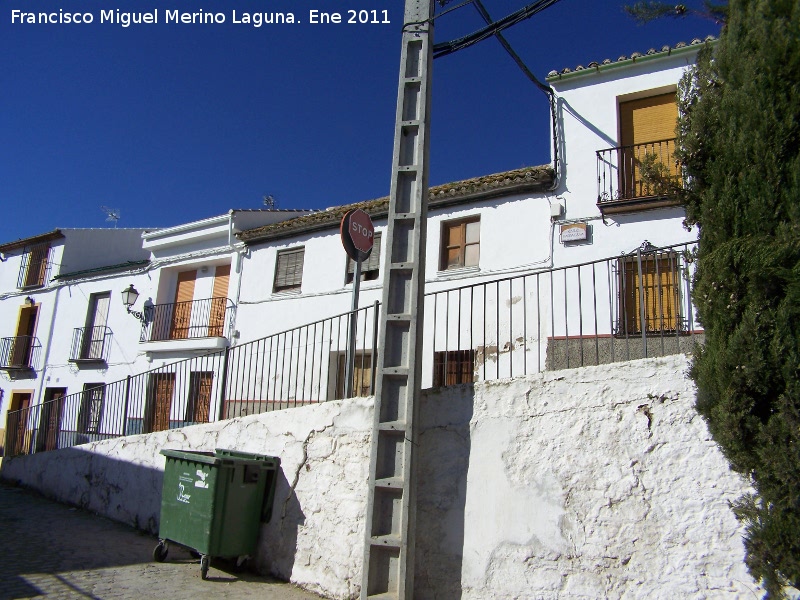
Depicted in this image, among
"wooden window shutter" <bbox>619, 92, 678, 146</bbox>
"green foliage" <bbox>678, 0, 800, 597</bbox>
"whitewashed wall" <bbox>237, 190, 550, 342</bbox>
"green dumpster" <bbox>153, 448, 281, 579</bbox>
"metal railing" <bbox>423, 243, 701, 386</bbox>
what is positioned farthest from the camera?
"whitewashed wall" <bbox>237, 190, 550, 342</bbox>

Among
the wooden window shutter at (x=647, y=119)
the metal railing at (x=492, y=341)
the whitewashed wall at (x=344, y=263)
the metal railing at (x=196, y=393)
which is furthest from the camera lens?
the whitewashed wall at (x=344, y=263)

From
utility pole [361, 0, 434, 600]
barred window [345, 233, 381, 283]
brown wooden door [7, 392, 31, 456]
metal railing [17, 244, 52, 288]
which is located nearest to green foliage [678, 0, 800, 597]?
utility pole [361, 0, 434, 600]

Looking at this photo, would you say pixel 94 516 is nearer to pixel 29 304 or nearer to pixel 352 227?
pixel 352 227

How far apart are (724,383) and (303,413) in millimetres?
4038

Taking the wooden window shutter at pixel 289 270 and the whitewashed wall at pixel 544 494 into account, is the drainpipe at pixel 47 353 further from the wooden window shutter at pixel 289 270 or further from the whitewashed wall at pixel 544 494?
the whitewashed wall at pixel 544 494

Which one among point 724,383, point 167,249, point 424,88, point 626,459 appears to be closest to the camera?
point 724,383

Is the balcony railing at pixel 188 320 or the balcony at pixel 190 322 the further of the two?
the balcony railing at pixel 188 320

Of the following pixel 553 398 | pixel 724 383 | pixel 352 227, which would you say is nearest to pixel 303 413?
pixel 352 227

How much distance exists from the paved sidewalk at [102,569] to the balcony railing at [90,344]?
9.43 metres

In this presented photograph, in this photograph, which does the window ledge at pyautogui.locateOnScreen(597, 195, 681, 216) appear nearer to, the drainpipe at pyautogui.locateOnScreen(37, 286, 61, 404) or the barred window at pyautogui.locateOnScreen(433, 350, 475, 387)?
the barred window at pyautogui.locateOnScreen(433, 350, 475, 387)

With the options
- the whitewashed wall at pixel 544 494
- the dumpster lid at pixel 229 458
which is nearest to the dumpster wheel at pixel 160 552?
the dumpster lid at pixel 229 458

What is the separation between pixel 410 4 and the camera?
20.9 ft

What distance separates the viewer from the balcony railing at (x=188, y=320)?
603 inches

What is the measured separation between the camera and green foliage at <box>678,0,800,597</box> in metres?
3.63
